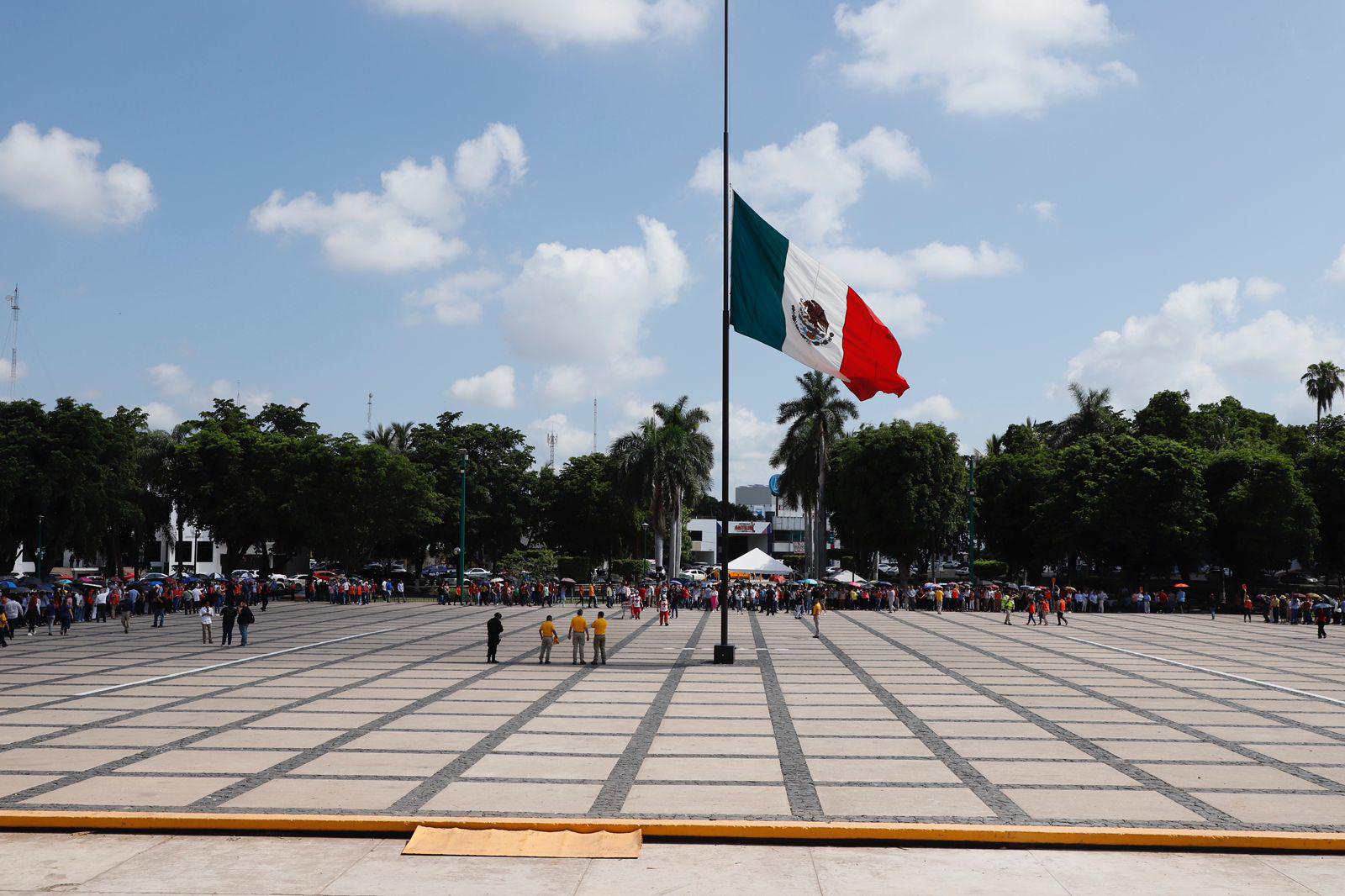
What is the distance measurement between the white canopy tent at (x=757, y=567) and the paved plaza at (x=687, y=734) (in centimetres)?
2750

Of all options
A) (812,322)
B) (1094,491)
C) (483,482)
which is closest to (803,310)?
(812,322)

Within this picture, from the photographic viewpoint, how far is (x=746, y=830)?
8.52 metres

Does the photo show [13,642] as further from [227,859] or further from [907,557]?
[907,557]

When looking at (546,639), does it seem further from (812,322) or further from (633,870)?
(633,870)

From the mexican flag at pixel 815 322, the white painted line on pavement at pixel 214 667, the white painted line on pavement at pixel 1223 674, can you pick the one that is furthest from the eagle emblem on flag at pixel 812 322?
the white painted line on pavement at pixel 214 667

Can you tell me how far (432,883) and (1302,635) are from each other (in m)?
35.6

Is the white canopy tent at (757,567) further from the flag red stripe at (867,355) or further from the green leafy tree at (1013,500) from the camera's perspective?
the flag red stripe at (867,355)

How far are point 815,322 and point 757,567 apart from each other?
35982mm

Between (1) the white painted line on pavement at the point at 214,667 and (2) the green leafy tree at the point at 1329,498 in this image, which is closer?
(1) the white painted line on pavement at the point at 214,667

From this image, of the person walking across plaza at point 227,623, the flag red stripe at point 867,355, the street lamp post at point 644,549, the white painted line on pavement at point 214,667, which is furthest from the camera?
the street lamp post at point 644,549

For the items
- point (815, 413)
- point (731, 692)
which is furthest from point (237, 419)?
point (731, 692)

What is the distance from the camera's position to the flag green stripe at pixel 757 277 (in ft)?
66.5

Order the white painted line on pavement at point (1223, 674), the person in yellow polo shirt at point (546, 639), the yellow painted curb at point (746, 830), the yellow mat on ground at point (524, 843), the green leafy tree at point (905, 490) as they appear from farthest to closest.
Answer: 1. the green leafy tree at point (905, 490)
2. the person in yellow polo shirt at point (546, 639)
3. the white painted line on pavement at point (1223, 674)
4. the yellow painted curb at point (746, 830)
5. the yellow mat on ground at point (524, 843)

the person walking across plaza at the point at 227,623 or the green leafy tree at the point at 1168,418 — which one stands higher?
the green leafy tree at the point at 1168,418
